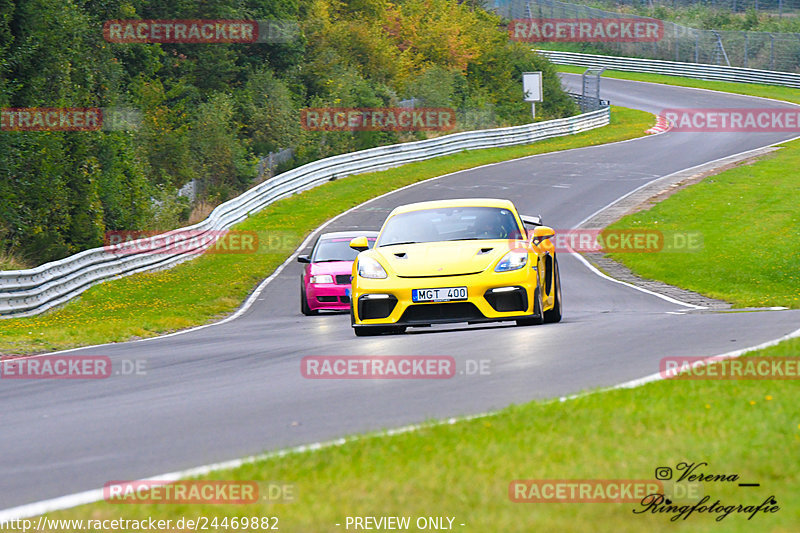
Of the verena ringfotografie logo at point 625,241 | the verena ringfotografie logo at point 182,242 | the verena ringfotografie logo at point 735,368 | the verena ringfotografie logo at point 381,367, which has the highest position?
the verena ringfotografie logo at point 735,368

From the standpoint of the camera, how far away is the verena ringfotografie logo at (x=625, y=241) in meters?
27.2

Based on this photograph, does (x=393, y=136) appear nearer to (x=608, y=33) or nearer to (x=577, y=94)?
(x=577, y=94)

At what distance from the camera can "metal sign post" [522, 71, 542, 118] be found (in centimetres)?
5781

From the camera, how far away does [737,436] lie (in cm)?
570

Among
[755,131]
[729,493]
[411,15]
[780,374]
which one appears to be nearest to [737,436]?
[729,493]

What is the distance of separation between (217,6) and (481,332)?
38.8 m

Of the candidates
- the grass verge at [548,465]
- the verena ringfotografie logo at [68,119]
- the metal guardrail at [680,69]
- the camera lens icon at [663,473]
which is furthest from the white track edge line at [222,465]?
the metal guardrail at [680,69]

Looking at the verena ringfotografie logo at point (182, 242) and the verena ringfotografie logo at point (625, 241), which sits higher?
the verena ringfotografie logo at point (182, 242)

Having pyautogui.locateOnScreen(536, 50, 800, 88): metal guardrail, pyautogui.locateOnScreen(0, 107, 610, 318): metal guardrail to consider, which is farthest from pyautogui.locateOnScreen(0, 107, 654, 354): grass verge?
pyautogui.locateOnScreen(536, 50, 800, 88): metal guardrail

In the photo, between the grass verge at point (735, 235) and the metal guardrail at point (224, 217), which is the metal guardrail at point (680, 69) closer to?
the metal guardrail at point (224, 217)

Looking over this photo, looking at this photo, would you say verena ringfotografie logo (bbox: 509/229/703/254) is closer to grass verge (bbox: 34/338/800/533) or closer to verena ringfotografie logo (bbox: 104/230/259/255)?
verena ringfotografie logo (bbox: 104/230/259/255)

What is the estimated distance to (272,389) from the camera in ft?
28.1

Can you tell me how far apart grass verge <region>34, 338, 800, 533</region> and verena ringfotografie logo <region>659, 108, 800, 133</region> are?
49.9 meters

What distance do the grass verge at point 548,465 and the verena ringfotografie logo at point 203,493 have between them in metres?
0.07
